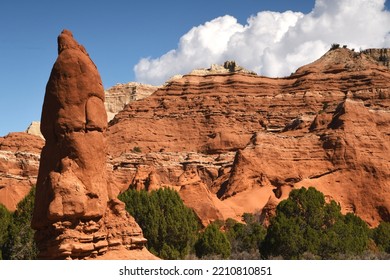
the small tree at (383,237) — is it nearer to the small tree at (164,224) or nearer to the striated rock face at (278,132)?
the striated rock face at (278,132)

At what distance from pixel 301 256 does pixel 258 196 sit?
99.5 ft

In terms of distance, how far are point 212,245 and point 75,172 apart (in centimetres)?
2094

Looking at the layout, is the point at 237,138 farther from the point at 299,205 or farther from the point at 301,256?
the point at 301,256

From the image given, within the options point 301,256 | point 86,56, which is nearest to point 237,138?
point 301,256

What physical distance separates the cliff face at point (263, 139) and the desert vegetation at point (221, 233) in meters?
9.35

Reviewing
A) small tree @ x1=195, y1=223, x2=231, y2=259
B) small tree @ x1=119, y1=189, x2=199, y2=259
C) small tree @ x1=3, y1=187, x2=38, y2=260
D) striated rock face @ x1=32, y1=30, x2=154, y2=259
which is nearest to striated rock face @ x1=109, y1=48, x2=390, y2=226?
small tree @ x1=119, y1=189, x2=199, y2=259

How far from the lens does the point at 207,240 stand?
41875 mm

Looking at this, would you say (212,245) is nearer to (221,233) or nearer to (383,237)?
(221,233)

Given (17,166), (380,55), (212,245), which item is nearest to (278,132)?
(17,166)

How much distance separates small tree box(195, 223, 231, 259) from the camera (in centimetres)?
4122

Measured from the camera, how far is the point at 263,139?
76.6 meters

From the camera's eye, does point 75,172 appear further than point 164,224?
No

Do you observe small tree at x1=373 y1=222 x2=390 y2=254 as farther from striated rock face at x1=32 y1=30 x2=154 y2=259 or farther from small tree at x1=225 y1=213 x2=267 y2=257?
striated rock face at x1=32 y1=30 x2=154 y2=259

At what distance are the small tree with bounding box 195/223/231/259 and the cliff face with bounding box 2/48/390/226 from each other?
11246 mm
